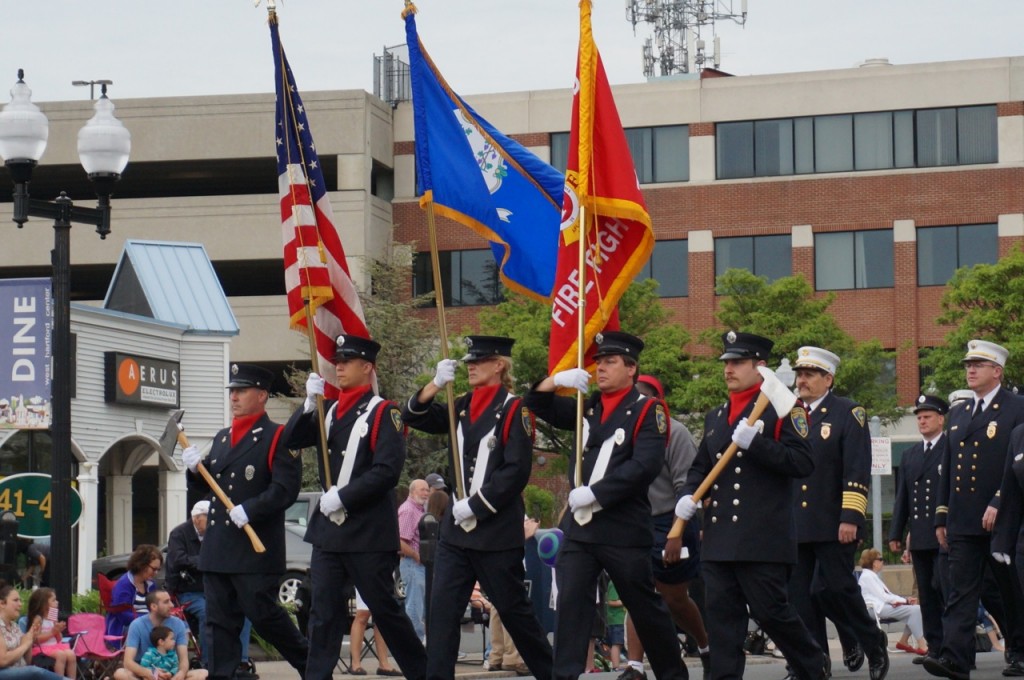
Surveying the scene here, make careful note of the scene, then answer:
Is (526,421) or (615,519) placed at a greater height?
(526,421)

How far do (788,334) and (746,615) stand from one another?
3476cm

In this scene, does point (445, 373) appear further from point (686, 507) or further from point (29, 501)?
point (29, 501)

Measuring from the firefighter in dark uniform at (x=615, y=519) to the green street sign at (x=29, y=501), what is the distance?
20.9 ft

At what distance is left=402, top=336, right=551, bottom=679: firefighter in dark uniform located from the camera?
1044cm

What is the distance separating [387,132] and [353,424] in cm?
4626

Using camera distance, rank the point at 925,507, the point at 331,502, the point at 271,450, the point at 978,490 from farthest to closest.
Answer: the point at 925,507 → the point at 978,490 → the point at 271,450 → the point at 331,502

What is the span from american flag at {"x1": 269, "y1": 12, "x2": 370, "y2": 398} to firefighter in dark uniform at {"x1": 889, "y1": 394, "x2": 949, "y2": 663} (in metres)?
4.66

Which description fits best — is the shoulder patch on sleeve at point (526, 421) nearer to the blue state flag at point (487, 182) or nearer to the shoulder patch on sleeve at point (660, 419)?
the shoulder patch on sleeve at point (660, 419)

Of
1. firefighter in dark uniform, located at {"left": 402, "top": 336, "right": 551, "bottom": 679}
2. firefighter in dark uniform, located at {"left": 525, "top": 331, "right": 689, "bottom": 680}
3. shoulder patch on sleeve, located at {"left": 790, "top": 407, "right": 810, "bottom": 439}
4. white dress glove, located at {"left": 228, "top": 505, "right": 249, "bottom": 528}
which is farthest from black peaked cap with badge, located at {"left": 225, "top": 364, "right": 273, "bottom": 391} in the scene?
shoulder patch on sleeve, located at {"left": 790, "top": 407, "right": 810, "bottom": 439}

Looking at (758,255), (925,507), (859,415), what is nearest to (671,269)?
(758,255)

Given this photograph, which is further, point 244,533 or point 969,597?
point 969,597

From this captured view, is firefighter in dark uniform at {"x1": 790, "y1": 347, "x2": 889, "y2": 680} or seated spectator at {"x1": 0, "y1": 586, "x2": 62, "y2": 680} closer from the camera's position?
firefighter in dark uniform at {"x1": 790, "y1": 347, "x2": 889, "y2": 680}

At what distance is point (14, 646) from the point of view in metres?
13.0

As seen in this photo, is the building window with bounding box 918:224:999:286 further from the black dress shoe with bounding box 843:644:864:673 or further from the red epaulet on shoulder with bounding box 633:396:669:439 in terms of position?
the red epaulet on shoulder with bounding box 633:396:669:439
